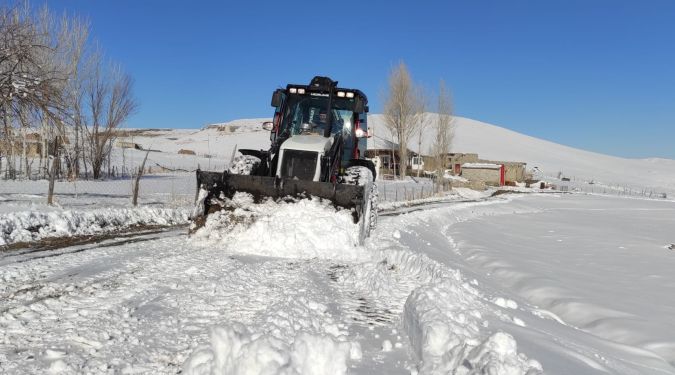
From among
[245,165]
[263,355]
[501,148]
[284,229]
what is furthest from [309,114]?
[501,148]

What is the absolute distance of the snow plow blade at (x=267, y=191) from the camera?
7.79 metres

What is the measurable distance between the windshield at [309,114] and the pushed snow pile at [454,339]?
18.6 ft

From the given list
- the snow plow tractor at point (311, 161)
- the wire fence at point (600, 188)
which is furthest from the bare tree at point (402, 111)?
the snow plow tractor at point (311, 161)

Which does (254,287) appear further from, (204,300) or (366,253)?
(366,253)

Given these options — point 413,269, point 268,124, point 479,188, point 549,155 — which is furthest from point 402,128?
point 549,155

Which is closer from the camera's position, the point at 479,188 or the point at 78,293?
the point at 78,293

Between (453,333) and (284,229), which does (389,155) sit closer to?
(284,229)

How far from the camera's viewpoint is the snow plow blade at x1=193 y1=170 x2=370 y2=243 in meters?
7.79

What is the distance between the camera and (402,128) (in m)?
52.4

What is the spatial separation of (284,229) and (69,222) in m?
4.39

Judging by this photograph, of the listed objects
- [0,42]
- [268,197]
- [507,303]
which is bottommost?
[507,303]

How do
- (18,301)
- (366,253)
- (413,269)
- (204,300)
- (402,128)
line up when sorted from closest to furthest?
1. (18,301)
2. (204,300)
3. (413,269)
4. (366,253)
5. (402,128)

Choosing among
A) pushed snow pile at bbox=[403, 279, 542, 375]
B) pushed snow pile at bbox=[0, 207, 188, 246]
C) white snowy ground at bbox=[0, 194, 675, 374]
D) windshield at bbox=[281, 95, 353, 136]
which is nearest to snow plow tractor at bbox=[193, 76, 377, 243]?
windshield at bbox=[281, 95, 353, 136]

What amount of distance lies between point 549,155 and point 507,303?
324 feet
